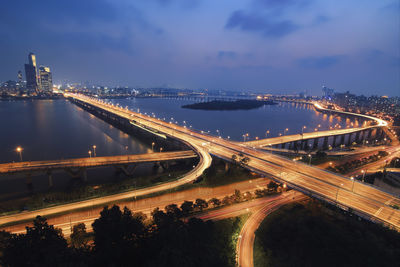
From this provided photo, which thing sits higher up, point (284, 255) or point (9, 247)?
point (9, 247)

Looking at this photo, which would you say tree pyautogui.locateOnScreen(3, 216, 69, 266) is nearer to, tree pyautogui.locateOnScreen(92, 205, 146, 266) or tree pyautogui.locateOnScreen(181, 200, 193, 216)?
tree pyautogui.locateOnScreen(92, 205, 146, 266)

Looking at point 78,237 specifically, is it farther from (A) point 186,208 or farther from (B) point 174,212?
(A) point 186,208

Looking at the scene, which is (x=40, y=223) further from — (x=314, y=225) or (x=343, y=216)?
(x=343, y=216)

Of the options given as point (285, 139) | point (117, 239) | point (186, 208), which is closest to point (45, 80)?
point (285, 139)

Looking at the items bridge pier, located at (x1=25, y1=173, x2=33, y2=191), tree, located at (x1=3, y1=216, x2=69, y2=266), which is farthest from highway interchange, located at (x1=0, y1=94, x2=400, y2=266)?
bridge pier, located at (x1=25, y1=173, x2=33, y2=191)

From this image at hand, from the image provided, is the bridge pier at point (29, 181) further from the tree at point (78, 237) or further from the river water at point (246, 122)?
the river water at point (246, 122)

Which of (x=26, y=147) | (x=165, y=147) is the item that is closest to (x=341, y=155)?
(x=165, y=147)
